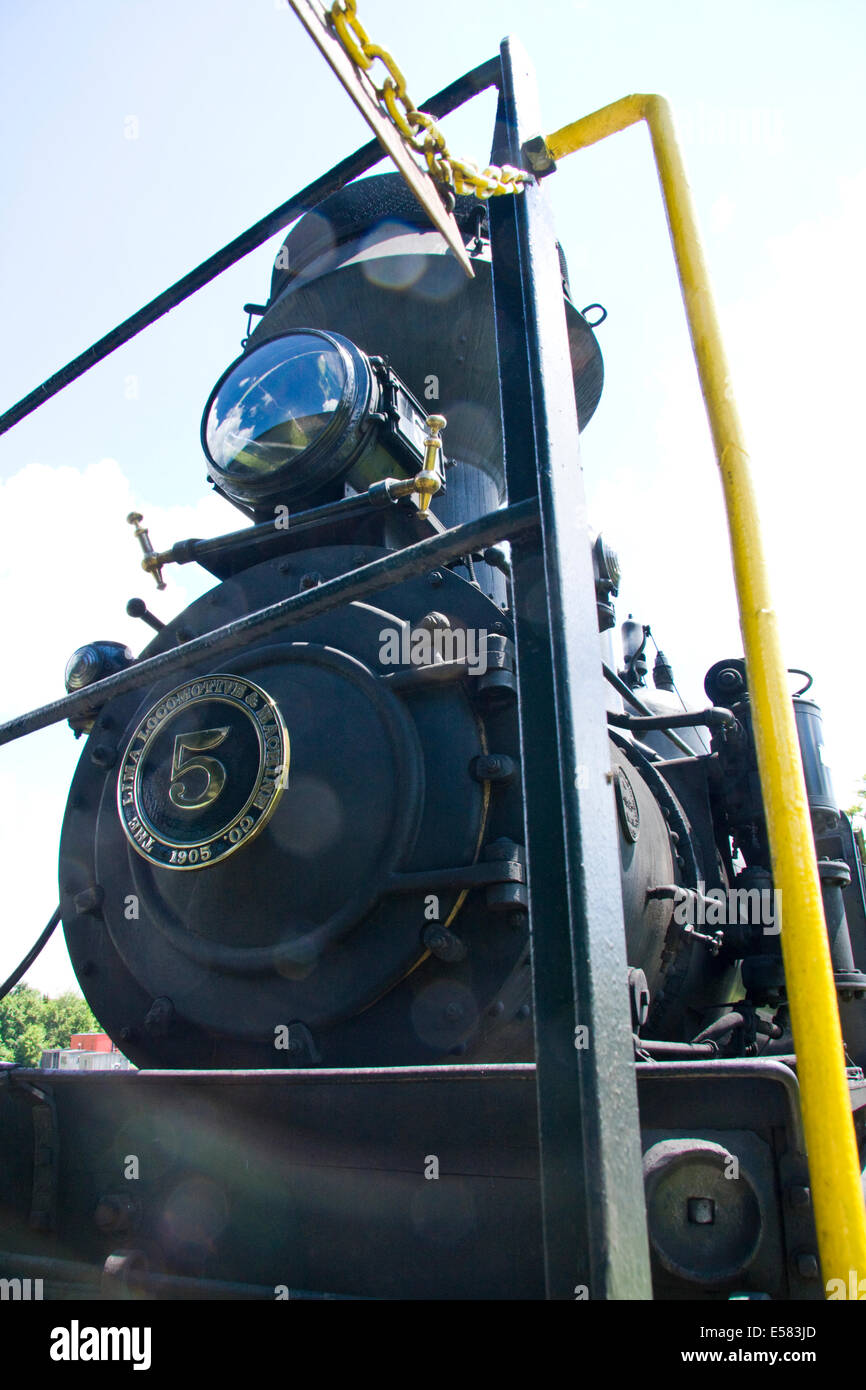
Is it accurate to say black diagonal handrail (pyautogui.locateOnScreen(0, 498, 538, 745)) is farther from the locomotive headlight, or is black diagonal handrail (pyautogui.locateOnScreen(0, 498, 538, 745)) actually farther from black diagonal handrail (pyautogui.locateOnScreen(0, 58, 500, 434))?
the locomotive headlight

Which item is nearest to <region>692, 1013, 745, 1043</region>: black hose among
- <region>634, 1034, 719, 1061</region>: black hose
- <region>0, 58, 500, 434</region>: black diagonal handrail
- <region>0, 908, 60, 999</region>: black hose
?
<region>634, 1034, 719, 1061</region>: black hose

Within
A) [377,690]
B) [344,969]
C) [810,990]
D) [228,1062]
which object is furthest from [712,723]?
[810,990]

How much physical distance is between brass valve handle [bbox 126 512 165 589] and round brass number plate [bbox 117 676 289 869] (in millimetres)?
884

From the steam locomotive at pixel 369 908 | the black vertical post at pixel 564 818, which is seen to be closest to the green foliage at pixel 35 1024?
the steam locomotive at pixel 369 908

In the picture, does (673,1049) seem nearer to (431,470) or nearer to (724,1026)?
(724,1026)

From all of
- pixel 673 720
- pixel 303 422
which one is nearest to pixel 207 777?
pixel 303 422

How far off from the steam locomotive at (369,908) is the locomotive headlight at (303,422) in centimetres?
1

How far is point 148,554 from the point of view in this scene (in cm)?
351

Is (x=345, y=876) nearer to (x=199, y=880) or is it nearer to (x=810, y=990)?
Answer: (x=199, y=880)

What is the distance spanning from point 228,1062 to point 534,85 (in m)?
2.62

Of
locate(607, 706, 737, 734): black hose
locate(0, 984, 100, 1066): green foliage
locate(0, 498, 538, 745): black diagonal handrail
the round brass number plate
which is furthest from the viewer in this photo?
locate(0, 984, 100, 1066): green foliage

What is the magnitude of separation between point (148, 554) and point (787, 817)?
2.73 metres

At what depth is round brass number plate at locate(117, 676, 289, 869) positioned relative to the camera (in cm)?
255

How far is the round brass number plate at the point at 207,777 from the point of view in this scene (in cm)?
255
